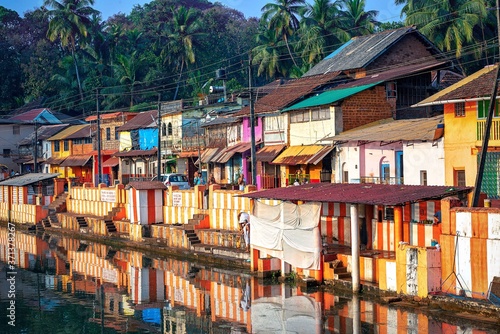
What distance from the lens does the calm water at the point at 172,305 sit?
22156 mm

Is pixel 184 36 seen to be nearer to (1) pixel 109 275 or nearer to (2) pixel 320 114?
(2) pixel 320 114

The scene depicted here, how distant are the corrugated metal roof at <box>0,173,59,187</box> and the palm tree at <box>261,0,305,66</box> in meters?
23.6

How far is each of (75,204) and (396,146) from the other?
969 inches

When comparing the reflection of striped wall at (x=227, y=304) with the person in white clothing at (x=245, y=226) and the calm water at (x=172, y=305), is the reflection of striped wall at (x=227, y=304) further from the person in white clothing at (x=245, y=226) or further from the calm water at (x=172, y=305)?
the person in white clothing at (x=245, y=226)

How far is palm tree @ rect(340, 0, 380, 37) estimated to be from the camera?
210 ft

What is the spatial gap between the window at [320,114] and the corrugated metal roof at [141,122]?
20.3m

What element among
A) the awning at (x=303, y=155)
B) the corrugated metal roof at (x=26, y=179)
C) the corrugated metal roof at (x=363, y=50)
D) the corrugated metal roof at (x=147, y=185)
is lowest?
the corrugated metal roof at (x=147, y=185)

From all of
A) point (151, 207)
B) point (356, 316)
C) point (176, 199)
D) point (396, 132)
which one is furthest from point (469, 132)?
point (151, 207)

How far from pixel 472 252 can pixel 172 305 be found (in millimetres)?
10547

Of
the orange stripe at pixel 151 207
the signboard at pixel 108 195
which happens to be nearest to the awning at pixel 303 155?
the orange stripe at pixel 151 207

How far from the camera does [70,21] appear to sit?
274ft

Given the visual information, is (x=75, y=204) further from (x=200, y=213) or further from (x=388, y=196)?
(x=388, y=196)

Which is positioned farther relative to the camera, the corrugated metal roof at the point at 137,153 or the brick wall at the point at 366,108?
the corrugated metal roof at the point at 137,153

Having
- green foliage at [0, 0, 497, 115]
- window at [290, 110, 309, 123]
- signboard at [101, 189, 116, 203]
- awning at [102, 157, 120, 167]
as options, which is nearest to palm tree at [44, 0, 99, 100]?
green foliage at [0, 0, 497, 115]
